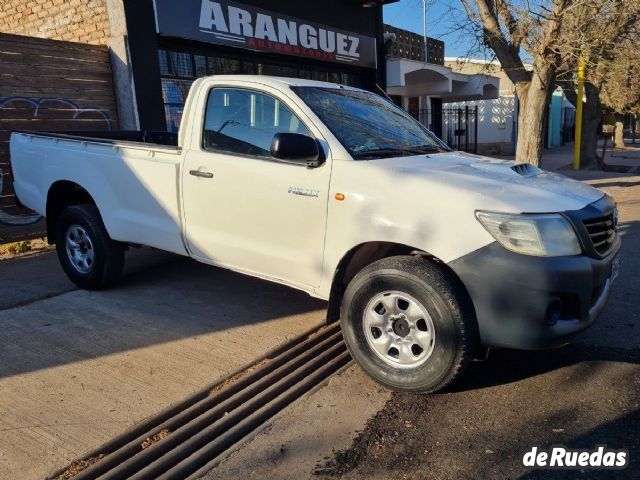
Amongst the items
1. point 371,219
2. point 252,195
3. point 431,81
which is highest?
point 431,81

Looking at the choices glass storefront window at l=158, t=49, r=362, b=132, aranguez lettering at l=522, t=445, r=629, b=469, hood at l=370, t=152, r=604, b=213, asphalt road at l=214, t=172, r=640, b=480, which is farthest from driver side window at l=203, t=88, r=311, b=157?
glass storefront window at l=158, t=49, r=362, b=132

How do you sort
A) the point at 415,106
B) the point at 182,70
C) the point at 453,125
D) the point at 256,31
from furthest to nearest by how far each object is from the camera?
1. the point at 453,125
2. the point at 415,106
3. the point at 256,31
4. the point at 182,70

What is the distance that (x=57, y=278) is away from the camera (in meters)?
5.84

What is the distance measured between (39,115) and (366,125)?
5635 millimetres

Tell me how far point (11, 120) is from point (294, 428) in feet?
21.4

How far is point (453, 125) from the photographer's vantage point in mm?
25609

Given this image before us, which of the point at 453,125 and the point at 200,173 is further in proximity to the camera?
the point at 453,125

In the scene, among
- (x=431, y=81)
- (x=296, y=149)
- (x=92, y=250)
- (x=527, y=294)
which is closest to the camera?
(x=527, y=294)

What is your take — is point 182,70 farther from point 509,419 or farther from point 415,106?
point 415,106

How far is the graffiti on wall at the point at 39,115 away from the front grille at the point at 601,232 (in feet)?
23.8

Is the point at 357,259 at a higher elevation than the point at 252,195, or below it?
below

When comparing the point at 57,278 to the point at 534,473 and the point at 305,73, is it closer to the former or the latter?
the point at 534,473

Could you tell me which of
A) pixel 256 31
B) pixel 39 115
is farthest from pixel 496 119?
pixel 39 115

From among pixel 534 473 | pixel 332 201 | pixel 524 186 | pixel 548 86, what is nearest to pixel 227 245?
pixel 332 201
